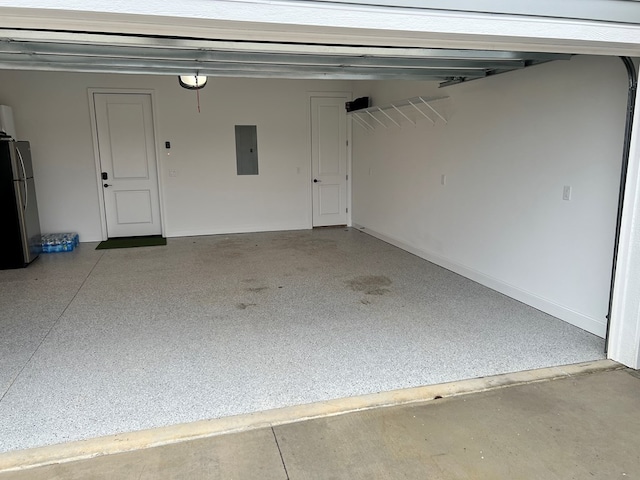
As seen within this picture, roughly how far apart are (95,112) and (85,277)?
283cm

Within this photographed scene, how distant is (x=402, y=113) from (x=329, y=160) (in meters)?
2.06

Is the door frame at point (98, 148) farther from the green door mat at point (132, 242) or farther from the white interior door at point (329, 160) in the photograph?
the white interior door at point (329, 160)

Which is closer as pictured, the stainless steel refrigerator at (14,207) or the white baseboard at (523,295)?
the white baseboard at (523,295)

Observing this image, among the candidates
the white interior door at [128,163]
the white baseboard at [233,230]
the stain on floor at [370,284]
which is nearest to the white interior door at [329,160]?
the white baseboard at [233,230]

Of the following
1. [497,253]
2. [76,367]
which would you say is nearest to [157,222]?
[76,367]

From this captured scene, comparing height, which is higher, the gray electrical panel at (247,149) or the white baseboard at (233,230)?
the gray electrical panel at (247,149)

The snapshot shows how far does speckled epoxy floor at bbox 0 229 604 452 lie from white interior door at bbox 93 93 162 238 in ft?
5.50

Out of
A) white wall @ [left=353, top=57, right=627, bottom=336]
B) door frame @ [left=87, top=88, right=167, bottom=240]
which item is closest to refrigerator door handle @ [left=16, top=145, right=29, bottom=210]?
door frame @ [left=87, top=88, right=167, bottom=240]

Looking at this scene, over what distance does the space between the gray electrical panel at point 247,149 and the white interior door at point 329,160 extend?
0.96 meters

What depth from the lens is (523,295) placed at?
3.96m

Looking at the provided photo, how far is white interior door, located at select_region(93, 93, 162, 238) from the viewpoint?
6.55m

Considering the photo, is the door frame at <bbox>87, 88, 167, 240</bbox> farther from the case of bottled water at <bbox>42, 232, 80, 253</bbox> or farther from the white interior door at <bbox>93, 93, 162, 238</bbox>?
the case of bottled water at <bbox>42, 232, 80, 253</bbox>

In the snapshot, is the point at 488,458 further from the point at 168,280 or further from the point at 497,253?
the point at 168,280

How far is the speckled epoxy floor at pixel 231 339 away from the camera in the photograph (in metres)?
2.47
